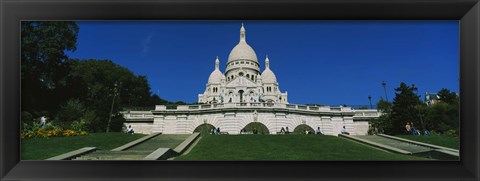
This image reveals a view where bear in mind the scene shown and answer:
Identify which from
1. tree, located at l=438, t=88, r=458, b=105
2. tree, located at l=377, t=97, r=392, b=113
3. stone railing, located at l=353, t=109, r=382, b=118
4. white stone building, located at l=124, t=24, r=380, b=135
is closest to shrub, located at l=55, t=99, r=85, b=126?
white stone building, located at l=124, t=24, r=380, b=135

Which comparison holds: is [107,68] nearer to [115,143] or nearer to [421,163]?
[115,143]

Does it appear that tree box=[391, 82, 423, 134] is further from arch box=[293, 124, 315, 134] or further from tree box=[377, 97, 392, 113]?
arch box=[293, 124, 315, 134]

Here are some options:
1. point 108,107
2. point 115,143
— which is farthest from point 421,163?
point 108,107

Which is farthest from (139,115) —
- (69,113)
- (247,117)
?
(69,113)

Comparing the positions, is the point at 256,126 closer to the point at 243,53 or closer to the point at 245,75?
the point at 245,75
